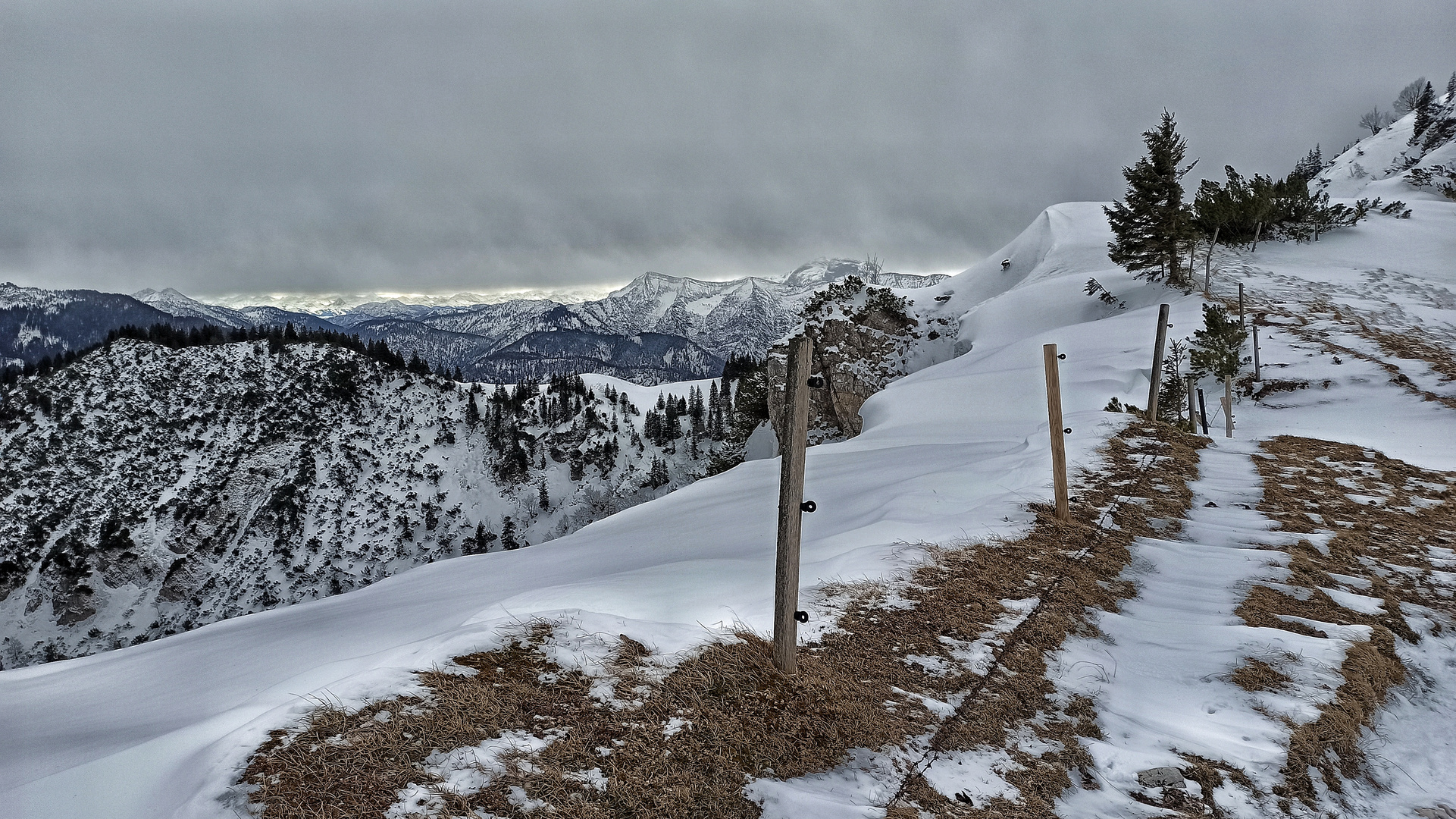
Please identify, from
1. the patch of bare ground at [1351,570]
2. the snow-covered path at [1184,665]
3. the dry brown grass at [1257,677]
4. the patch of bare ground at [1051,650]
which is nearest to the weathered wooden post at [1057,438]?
the patch of bare ground at [1051,650]

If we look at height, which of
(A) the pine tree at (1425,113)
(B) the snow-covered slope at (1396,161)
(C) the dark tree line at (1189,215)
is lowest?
(C) the dark tree line at (1189,215)

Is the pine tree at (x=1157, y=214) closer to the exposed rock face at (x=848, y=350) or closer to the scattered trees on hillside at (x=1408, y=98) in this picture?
the exposed rock face at (x=848, y=350)

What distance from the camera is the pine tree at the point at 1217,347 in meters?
26.3

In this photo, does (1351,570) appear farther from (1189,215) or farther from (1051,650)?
(1189,215)

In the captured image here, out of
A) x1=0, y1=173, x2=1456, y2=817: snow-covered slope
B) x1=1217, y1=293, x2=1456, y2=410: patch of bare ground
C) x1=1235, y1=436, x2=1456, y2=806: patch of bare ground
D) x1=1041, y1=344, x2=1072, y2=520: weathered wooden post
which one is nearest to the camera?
x1=0, y1=173, x2=1456, y2=817: snow-covered slope

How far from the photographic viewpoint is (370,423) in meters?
143

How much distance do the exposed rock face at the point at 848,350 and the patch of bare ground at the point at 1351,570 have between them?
1291 inches

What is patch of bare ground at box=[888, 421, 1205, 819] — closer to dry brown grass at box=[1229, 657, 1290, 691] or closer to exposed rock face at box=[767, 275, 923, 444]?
dry brown grass at box=[1229, 657, 1290, 691]

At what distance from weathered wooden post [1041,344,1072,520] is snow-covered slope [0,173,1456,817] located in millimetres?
769

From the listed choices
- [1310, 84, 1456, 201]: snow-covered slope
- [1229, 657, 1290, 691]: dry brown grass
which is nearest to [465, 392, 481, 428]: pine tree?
[1310, 84, 1456, 201]: snow-covered slope

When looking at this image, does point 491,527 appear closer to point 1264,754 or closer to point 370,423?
point 370,423

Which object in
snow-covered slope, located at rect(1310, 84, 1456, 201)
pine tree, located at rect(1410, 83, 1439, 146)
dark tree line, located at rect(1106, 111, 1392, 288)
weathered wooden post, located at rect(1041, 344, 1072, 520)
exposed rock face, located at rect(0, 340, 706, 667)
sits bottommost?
exposed rock face, located at rect(0, 340, 706, 667)

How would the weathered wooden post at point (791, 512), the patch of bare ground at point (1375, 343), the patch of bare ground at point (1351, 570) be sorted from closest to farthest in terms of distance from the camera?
the patch of bare ground at point (1351, 570), the weathered wooden post at point (791, 512), the patch of bare ground at point (1375, 343)

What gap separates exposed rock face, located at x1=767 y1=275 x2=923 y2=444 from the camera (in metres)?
48.2
